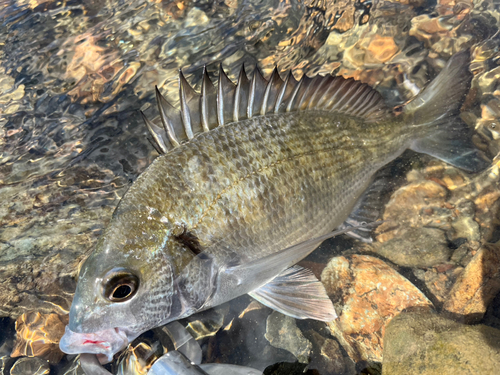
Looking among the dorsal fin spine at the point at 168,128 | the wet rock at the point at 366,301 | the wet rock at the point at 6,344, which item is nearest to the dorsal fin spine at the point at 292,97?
the dorsal fin spine at the point at 168,128

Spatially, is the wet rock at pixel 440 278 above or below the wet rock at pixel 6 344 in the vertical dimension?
below

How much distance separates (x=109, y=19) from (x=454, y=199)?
146 inches

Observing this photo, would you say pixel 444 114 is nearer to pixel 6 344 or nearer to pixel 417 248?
pixel 417 248

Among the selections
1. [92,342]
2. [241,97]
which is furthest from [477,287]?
[92,342]

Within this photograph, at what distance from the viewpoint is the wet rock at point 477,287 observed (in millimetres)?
2357

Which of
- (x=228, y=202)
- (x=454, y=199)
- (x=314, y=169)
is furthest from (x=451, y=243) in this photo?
(x=228, y=202)

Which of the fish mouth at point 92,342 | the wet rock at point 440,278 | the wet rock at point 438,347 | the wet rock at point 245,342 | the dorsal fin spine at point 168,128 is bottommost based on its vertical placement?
the wet rock at point 245,342

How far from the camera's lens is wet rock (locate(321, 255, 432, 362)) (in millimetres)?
2463

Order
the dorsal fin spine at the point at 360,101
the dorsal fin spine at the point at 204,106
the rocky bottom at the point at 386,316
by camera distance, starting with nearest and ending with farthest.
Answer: the rocky bottom at the point at 386,316
the dorsal fin spine at the point at 204,106
the dorsal fin spine at the point at 360,101

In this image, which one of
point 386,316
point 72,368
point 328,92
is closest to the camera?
point 386,316

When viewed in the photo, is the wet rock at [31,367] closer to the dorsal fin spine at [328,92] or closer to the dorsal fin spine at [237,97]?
the dorsal fin spine at [237,97]

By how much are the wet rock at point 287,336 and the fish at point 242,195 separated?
0.32 meters

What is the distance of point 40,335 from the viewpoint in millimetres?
A: 2814

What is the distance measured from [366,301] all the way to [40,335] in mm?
2727
